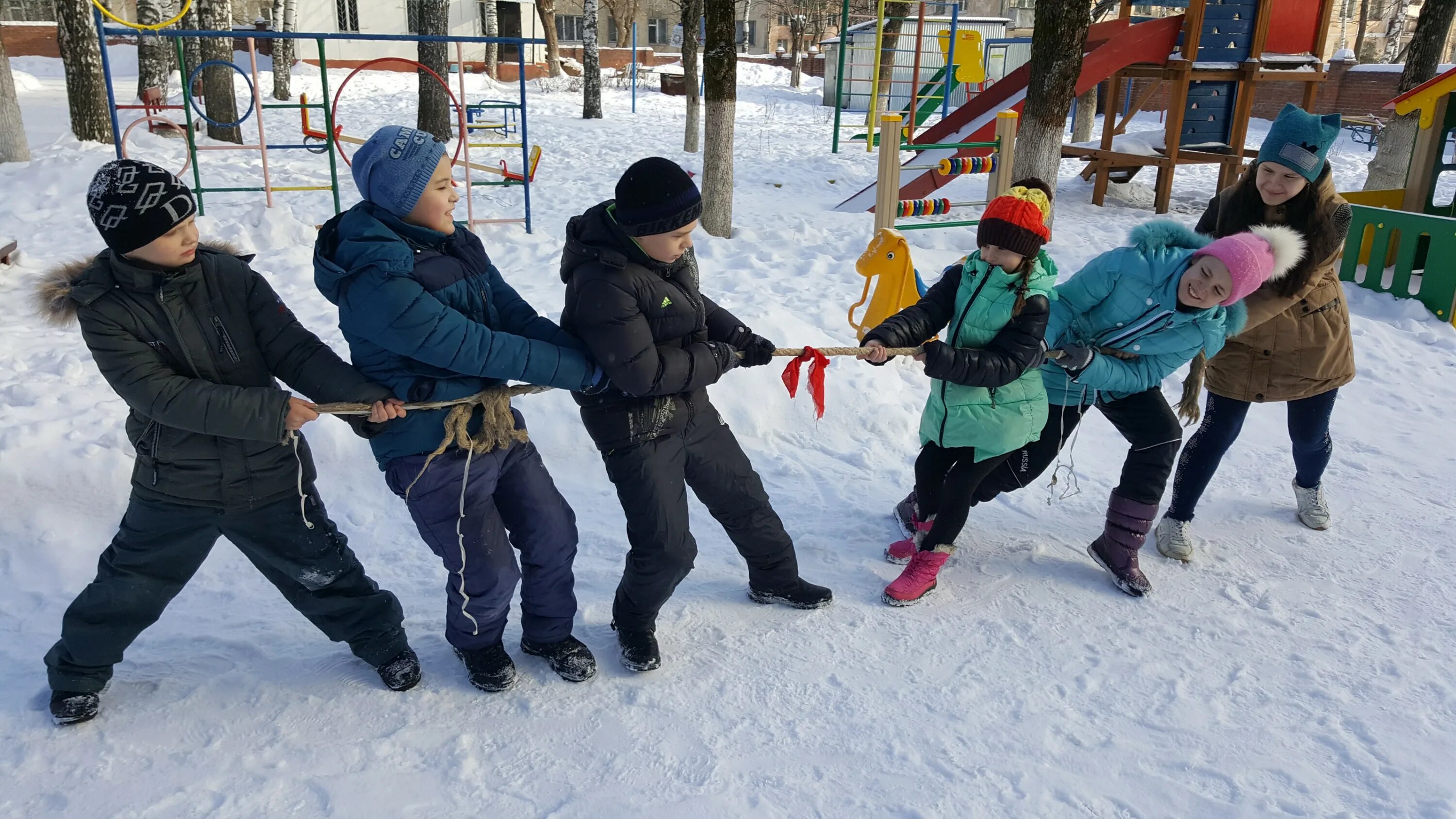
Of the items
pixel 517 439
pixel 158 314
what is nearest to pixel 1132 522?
pixel 517 439

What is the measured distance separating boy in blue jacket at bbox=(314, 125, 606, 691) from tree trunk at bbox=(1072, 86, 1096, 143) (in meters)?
13.8

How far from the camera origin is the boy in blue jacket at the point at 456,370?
2.25 metres

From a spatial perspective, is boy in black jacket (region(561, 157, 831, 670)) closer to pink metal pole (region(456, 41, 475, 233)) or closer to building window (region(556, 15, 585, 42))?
pink metal pole (region(456, 41, 475, 233))

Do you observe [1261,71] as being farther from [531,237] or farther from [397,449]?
[397,449]

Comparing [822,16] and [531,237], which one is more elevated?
[822,16]

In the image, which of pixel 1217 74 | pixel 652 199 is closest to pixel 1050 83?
pixel 1217 74

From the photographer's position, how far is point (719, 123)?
7.84 metres

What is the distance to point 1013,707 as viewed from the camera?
2.61 metres

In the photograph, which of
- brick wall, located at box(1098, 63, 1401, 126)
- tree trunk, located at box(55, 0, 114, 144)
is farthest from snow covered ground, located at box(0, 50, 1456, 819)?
brick wall, located at box(1098, 63, 1401, 126)

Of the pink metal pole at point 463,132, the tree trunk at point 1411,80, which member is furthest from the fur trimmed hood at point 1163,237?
the tree trunk at point 1411,80

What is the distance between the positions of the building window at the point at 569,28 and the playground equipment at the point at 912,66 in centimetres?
1797

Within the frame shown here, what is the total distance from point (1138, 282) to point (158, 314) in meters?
2.80

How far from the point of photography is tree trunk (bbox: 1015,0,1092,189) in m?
7.30

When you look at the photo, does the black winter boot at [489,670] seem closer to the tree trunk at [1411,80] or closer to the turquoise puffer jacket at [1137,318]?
the turquoise puffer jacket at [1137,318]
